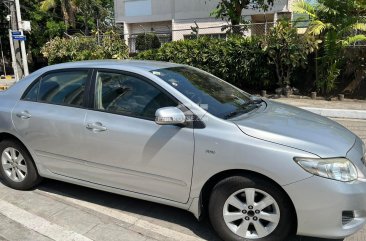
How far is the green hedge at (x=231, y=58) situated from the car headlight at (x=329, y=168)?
9.55 m

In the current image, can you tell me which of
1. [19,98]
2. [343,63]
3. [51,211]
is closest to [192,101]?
[51,211]

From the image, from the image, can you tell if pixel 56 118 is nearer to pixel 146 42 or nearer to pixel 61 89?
pixel 61 89

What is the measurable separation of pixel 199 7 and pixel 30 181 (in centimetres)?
2199

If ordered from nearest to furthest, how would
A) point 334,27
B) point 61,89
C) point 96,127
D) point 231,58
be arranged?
point 96,127 < point 61,89 < point 334,27 < point 231,58

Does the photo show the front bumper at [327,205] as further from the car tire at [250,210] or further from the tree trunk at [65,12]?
the tree trunk at [65,12]

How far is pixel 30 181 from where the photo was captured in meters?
4.57

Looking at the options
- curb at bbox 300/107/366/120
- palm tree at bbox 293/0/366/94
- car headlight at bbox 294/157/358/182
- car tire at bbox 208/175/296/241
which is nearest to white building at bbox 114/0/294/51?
palm tree at bbox 293/0/366/94

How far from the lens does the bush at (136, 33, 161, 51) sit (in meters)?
18.2

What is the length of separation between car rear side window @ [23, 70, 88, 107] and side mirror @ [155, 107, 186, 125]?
3.56 feet

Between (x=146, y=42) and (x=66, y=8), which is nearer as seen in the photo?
(x=146, y=42)

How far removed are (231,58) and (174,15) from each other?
1382 cm

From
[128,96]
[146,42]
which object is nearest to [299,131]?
[128,96]

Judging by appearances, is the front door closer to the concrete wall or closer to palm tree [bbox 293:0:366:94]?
palm tree [bbox 293:0:366:94]

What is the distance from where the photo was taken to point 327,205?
2957 millimetres
